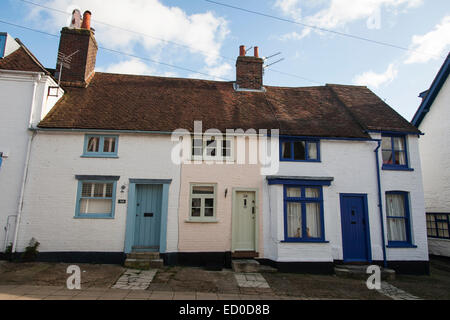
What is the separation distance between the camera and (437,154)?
13805 millimetres

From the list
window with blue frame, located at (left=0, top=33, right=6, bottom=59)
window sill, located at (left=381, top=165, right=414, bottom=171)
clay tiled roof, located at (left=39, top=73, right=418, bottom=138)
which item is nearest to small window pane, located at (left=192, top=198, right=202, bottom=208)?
clay tiled roof, located at (left=39, top=73, right=418, bottom=138)

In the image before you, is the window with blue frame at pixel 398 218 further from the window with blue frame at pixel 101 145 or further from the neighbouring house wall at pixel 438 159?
the window with blue frame at pixel 101 145

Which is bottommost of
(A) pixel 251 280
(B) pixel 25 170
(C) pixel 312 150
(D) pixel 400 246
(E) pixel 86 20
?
(A) pixel 251 280

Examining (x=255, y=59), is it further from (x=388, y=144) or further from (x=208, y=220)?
(x=208, y=220)

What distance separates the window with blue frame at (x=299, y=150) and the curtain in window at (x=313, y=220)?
72.7 inches

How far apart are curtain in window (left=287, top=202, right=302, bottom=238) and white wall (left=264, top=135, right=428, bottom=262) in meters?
0.45

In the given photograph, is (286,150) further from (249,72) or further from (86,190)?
(86,190)

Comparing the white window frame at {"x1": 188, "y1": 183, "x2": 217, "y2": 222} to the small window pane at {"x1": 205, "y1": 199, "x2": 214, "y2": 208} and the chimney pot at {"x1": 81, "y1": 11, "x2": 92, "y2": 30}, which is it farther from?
the chimney pot at {"x1": 81, "y1": 11, "x2": 92, "y2": 30}

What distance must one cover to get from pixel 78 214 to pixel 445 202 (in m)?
16.4

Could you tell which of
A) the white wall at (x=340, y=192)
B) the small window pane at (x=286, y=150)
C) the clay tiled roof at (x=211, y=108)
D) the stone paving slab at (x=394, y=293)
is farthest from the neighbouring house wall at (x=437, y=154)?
the small window pane at (x=286, y=150)

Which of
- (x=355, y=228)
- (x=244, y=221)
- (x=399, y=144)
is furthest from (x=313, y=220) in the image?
(x=399, y=144)

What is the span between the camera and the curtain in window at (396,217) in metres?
10.5

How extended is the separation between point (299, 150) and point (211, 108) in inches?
168
